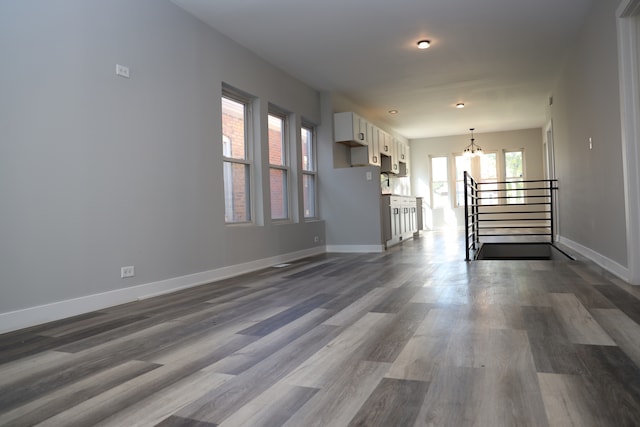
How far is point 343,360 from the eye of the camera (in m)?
1.90

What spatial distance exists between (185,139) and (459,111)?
6.58 meters

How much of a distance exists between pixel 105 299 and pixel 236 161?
228cm

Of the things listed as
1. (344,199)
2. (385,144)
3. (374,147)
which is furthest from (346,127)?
(385,144)

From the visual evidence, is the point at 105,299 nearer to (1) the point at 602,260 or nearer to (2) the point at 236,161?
(2) the point at 236,161

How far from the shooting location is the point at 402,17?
455 cm

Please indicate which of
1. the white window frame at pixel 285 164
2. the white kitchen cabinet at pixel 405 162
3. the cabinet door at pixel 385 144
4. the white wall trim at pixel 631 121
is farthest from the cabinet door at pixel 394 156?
the white wall trim at pixel 631 121

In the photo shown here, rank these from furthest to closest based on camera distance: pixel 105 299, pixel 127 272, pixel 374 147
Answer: pixel 374 147 → pixel 127 272 → pixel 105 299

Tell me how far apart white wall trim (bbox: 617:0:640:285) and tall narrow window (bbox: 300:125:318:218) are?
440cm

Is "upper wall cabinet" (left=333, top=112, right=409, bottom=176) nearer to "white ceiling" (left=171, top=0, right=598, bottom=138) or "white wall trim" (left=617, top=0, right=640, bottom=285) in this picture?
"white ceiling" (left=171, top=0, right=598, bottom=138)

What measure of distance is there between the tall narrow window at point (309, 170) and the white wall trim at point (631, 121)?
4.40m

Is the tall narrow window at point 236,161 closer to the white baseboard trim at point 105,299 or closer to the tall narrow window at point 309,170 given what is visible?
the white baseboard trim at point 105,299

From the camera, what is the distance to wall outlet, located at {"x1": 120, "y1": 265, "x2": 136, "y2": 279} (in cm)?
341

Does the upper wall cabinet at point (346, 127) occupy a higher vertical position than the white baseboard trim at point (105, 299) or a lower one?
higher

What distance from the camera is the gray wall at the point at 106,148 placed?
2.73 m
